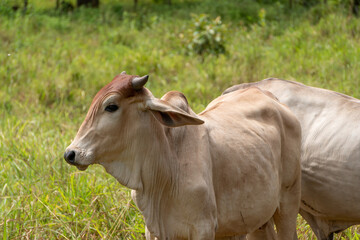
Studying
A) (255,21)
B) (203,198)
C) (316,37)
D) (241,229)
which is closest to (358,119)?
(241,229)

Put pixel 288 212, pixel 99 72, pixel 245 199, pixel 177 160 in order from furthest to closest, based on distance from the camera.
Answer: pixel 99 72, pixel 288 212, pixel 245 199, pixel 177 160

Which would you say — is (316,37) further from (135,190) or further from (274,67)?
(135,190)

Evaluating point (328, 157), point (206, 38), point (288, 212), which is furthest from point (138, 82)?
point (206, 38)

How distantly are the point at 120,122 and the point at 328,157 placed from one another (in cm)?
171

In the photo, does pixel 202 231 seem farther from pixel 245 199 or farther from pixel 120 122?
pixel 120 122

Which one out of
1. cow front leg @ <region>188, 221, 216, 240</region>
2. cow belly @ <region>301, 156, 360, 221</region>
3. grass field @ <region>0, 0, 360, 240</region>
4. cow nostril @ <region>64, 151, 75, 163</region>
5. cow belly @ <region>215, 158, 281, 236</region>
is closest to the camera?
cow nostril @ <region>64, 151, 75, 163</region>

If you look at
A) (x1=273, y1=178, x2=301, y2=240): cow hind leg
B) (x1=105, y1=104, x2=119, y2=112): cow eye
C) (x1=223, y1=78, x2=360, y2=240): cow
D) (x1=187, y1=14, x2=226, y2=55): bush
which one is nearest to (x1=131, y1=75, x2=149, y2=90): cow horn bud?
(x1=105, y1=104, x2=119, y2=112): cow eye

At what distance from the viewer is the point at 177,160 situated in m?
2.61

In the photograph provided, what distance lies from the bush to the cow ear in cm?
666

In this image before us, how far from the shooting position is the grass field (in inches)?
153

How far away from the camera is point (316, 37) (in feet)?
29.9

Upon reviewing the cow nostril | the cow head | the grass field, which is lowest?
the grass field

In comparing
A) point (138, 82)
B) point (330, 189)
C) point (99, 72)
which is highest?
point (138, 82)

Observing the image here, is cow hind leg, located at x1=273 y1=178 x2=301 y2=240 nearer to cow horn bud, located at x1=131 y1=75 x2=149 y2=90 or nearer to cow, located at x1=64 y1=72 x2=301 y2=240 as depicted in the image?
cow, located at x1=64 y1=72 x2=301 y2=240
